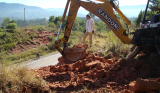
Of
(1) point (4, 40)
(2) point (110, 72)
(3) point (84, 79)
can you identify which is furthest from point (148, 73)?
(1) point (4, 40)

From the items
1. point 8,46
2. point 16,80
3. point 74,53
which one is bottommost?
point 8,46

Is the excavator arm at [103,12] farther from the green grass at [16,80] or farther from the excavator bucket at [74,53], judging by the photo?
the green grass at [16,80]

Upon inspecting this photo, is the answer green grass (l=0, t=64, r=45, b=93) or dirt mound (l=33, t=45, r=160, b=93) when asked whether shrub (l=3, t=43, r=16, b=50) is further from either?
green grass (l=0, t=64, r=45, b=93)

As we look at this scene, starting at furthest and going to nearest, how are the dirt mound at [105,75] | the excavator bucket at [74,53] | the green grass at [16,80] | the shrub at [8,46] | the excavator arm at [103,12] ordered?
the shrub at [8,46] < the excavator bucket at [74,53] < the excavator arm at [103,12] < the dirt mound at [105,75] < the green grass at [16,80]

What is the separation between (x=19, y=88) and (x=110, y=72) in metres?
2.91

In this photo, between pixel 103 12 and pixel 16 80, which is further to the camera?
pixel 103 12

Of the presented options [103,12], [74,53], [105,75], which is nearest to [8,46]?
[74,53]

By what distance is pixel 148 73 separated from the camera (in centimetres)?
402

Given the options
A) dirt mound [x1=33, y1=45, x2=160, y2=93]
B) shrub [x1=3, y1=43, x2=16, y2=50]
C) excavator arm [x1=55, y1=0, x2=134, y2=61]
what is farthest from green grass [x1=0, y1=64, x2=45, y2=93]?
shrub [x1=3, y1=43, x2=16, y2=50]

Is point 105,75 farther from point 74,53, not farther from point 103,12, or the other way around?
point 103,12

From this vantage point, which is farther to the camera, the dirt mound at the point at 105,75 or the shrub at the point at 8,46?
the shrub at the point at 8,46

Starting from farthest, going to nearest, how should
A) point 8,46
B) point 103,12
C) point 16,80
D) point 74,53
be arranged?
point 8,46 < point 74,53 < point 103,12 < point 16,80

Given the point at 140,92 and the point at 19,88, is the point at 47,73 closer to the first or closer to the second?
the point at 19,88

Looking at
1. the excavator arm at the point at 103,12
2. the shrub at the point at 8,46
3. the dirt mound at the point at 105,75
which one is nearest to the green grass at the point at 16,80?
the dirt mound at the point at 105,75
